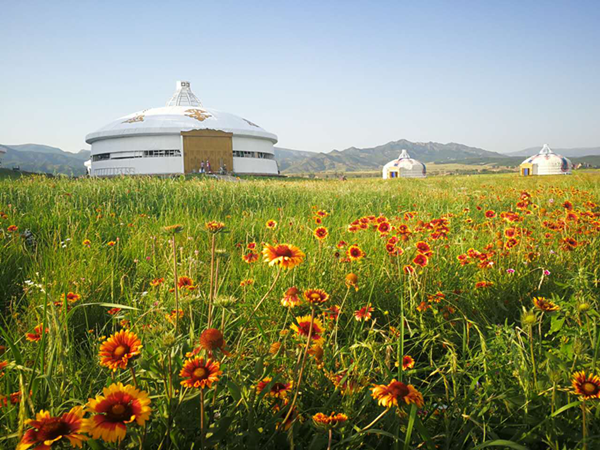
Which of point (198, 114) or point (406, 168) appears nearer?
point (198, 114)

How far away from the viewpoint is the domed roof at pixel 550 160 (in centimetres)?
3859

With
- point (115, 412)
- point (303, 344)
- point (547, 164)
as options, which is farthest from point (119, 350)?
point (547, 164)

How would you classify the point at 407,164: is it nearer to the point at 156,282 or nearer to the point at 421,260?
the point at 421,260

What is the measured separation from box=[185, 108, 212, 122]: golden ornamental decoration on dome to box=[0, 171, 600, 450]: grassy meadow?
32189 millimetres

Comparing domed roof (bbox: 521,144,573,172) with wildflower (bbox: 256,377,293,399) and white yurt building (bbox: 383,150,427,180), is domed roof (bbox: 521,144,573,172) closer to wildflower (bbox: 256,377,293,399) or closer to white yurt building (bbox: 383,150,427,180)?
white yurt building (bbox: 383,150,427,180)

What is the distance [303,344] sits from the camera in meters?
1.23

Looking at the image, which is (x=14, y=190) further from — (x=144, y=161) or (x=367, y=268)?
(x=144, y=161)

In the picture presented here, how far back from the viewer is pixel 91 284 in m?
2.27

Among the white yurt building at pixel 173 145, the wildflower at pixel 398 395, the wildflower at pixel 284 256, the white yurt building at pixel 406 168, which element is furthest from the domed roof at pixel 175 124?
the wildflower at pixel 398 395

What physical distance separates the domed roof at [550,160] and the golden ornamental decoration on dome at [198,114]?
3519 cm

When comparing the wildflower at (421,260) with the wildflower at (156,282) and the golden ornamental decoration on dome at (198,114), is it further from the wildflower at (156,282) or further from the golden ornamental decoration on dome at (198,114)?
the golden ornamental decoration on dome at (198,114)

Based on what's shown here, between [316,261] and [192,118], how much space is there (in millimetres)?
34782

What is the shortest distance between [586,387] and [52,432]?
1183mm

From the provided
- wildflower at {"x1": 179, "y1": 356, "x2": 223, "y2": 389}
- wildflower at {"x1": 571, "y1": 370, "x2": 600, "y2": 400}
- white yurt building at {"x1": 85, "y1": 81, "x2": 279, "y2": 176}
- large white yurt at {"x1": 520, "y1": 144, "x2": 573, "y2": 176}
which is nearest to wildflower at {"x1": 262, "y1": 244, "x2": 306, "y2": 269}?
wildflower at {"x1": 179, "y1": 356, "x2": 223, "y2": 389}
